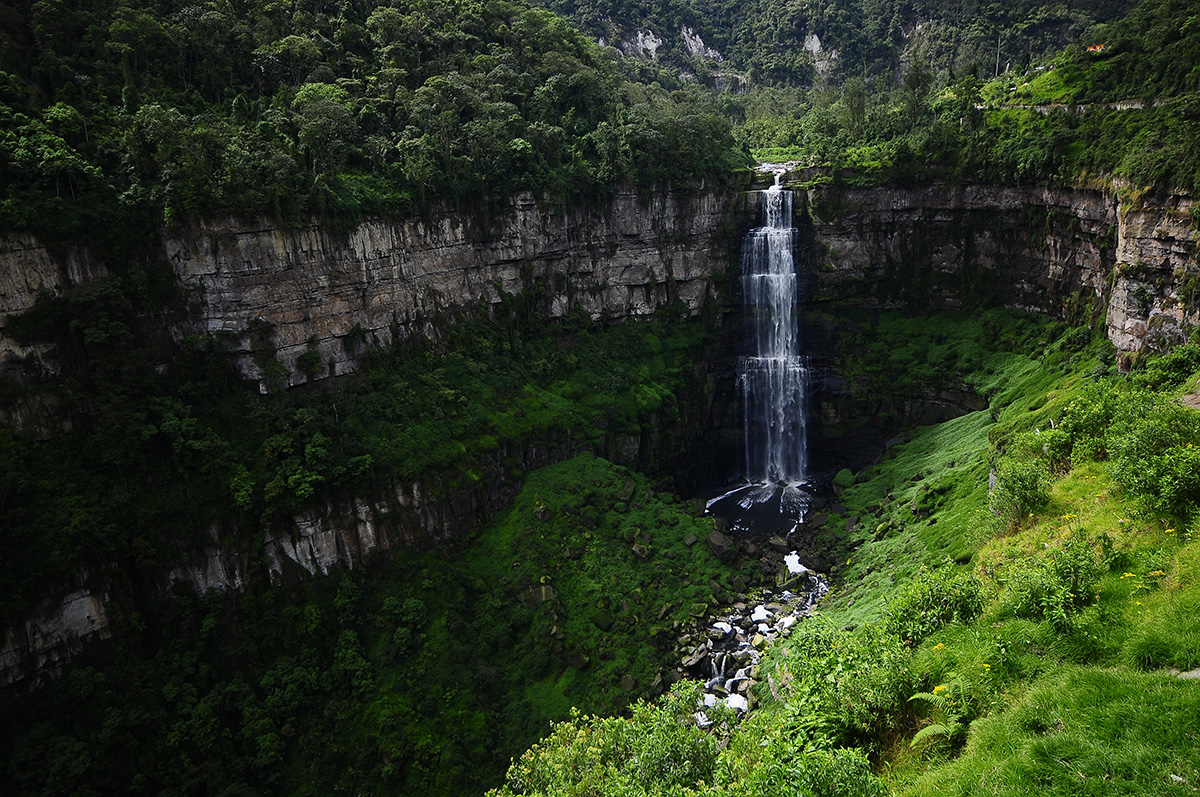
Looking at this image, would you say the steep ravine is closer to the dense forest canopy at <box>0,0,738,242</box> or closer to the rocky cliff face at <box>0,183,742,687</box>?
the rocky cliff face at <box>0,183,742,687</box>

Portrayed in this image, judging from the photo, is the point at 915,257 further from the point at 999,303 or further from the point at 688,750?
the point at 688,750

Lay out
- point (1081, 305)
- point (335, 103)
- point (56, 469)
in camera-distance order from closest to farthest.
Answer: point (56, 469)
point (335, 103)
point (1081, 305)

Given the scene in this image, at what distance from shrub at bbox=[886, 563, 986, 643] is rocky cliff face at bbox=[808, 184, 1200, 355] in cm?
2128

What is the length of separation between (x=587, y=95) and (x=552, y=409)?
23552 millimetres

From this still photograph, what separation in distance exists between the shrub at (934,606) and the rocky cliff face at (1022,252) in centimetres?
2128

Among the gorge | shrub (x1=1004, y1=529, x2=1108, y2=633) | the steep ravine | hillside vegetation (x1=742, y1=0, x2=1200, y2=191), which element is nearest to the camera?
shrub (x1=1004, y1=529, x2=1108, y2=633)

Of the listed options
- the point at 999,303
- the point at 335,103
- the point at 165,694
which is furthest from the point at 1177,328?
the point at 165,694

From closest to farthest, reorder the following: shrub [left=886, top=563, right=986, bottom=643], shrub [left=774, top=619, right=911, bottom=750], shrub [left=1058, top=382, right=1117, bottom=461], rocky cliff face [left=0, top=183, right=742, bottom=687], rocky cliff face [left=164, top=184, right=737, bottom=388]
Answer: shrub [left=774, top=619, right=911, bottom=750]
shrub [left=886, top=563, right=986, bottom=643]
shrub [left=1058, top=382, right=1117, bottom=461]
rocky cliff face [left=0, top=183, right=742, bottom=687]
rocky cliff face [left=164, top=184, right=737, bottom=388]

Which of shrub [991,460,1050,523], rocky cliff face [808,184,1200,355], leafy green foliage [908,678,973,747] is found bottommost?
shrub [991,460,1050,523]

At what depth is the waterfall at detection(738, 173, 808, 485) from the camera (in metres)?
47.8

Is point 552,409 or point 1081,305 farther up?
point 1081,305

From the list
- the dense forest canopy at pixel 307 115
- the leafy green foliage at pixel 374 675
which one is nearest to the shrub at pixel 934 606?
the leafy green foliage at pixel 374 675

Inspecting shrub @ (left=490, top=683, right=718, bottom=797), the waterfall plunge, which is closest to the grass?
shrub @ (left=490, top=683, right=718, bottom=797)

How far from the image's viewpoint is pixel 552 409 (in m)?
39.3
